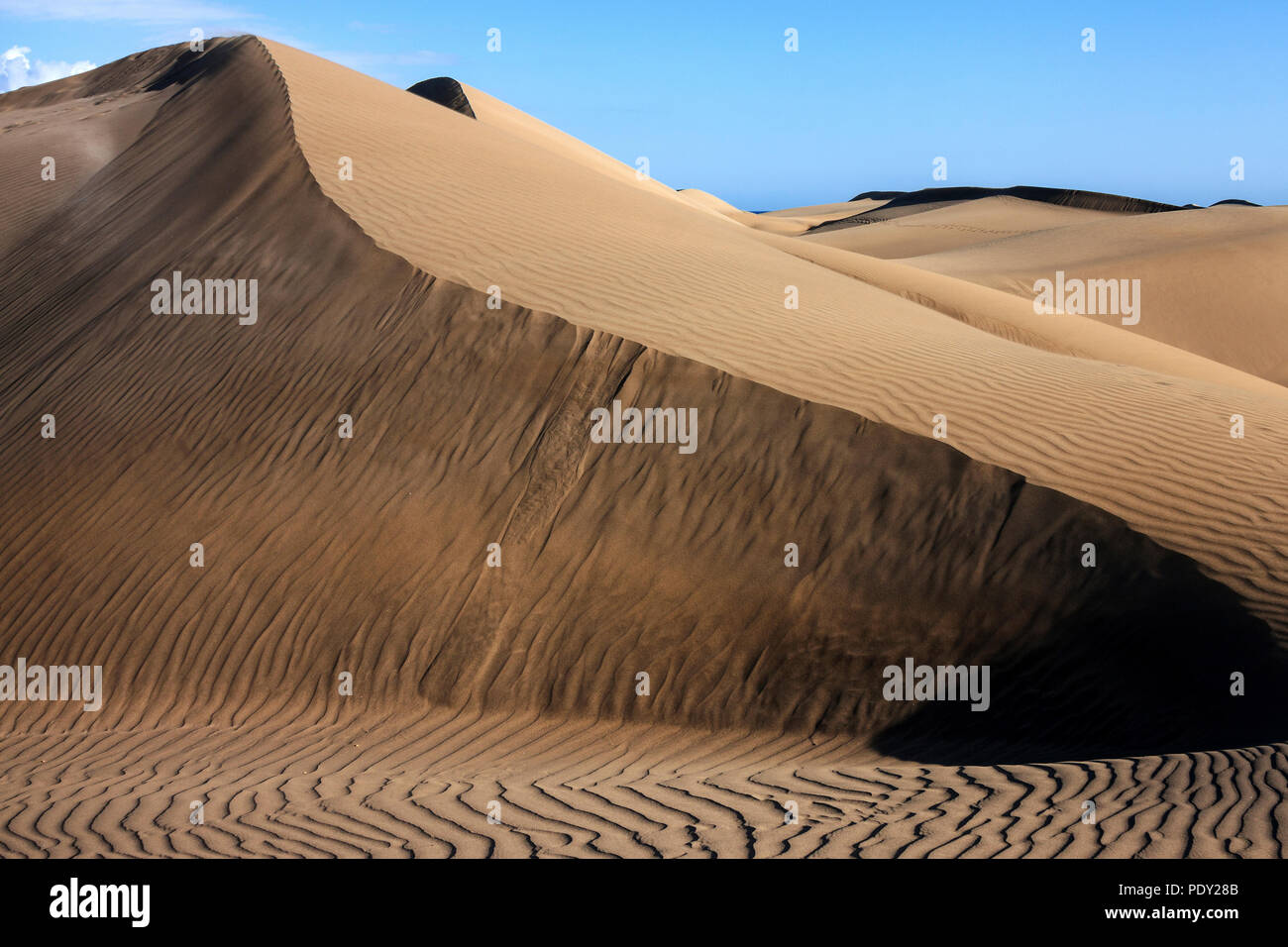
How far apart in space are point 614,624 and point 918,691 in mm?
1957

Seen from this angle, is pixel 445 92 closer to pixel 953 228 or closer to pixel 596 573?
pixel 953 228

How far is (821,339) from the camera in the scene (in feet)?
30.5

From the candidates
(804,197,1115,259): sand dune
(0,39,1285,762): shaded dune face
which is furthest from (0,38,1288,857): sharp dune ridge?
(804,197,1115,259): sand dune

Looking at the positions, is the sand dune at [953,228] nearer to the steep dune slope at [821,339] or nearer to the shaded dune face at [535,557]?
the steep dune slope at [821,339]

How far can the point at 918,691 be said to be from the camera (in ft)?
21.0

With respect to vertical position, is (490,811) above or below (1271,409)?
below

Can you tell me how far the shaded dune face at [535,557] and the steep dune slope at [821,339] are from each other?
35 cm

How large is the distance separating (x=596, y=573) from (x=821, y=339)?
3284 millimetres

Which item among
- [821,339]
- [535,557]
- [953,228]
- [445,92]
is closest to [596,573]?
[535,557]

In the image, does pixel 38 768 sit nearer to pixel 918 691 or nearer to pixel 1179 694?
pixel 918 691

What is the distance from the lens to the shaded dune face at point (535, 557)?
20.5 ft

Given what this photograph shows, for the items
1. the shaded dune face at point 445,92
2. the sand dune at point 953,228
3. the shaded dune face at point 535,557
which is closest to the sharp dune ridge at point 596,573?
the shaded dune face at point 535,557

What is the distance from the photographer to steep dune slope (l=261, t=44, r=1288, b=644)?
22.6 feet

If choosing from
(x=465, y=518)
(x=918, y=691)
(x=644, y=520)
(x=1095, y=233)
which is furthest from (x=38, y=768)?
(x=1095, y=233)
